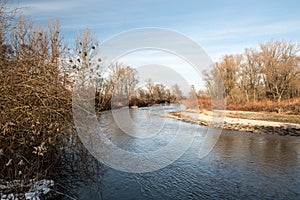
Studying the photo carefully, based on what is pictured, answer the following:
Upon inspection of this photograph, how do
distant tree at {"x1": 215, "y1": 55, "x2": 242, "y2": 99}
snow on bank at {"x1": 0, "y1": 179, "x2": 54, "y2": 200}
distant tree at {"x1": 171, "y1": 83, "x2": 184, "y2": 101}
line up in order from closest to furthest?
snow on bank at {"x1": 0, "y1": 179, "x2": 54, "y2": 200}, distant tree at {"x1": 171, "y1": 83, "x2": 184, "y2": 101}, distant tree at {"x1": 215, "y1": 55, "x2": 242, "y2": 99}

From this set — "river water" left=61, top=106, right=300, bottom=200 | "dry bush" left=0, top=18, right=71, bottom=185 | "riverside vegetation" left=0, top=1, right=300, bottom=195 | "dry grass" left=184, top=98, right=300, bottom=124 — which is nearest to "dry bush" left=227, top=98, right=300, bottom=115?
"dry grass" left=184, top=98, right=300, bottom=124

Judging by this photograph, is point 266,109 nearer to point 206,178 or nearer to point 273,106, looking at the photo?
point 273,106

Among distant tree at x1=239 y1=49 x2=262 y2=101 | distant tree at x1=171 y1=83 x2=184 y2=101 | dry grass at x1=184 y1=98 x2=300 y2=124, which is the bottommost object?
dry grass at x1=184 y1=98 x2=300 y2=124

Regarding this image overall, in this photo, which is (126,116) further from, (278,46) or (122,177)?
(278,46)

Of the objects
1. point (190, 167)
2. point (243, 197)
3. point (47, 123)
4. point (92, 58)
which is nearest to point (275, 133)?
point (190, 167)

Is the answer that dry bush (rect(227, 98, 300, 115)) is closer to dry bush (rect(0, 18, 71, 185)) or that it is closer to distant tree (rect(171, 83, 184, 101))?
distant tree (rect(171, 83, 184, 101))

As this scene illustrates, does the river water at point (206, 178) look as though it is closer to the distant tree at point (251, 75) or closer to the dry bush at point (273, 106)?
the dry bush at point (273, 106)

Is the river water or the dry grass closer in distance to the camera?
the river water

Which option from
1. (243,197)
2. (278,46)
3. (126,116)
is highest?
(278,46)

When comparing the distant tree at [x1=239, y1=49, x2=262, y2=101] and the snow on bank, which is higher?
the distant tree at [x1=239, y1=49, x2=262, y2=101]

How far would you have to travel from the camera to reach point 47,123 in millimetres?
5496

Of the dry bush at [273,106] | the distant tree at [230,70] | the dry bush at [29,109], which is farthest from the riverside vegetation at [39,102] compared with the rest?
the distant tree at [230,70]

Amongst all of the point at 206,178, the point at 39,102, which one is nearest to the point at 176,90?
the point at 206,178

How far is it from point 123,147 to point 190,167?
3.03 metres
